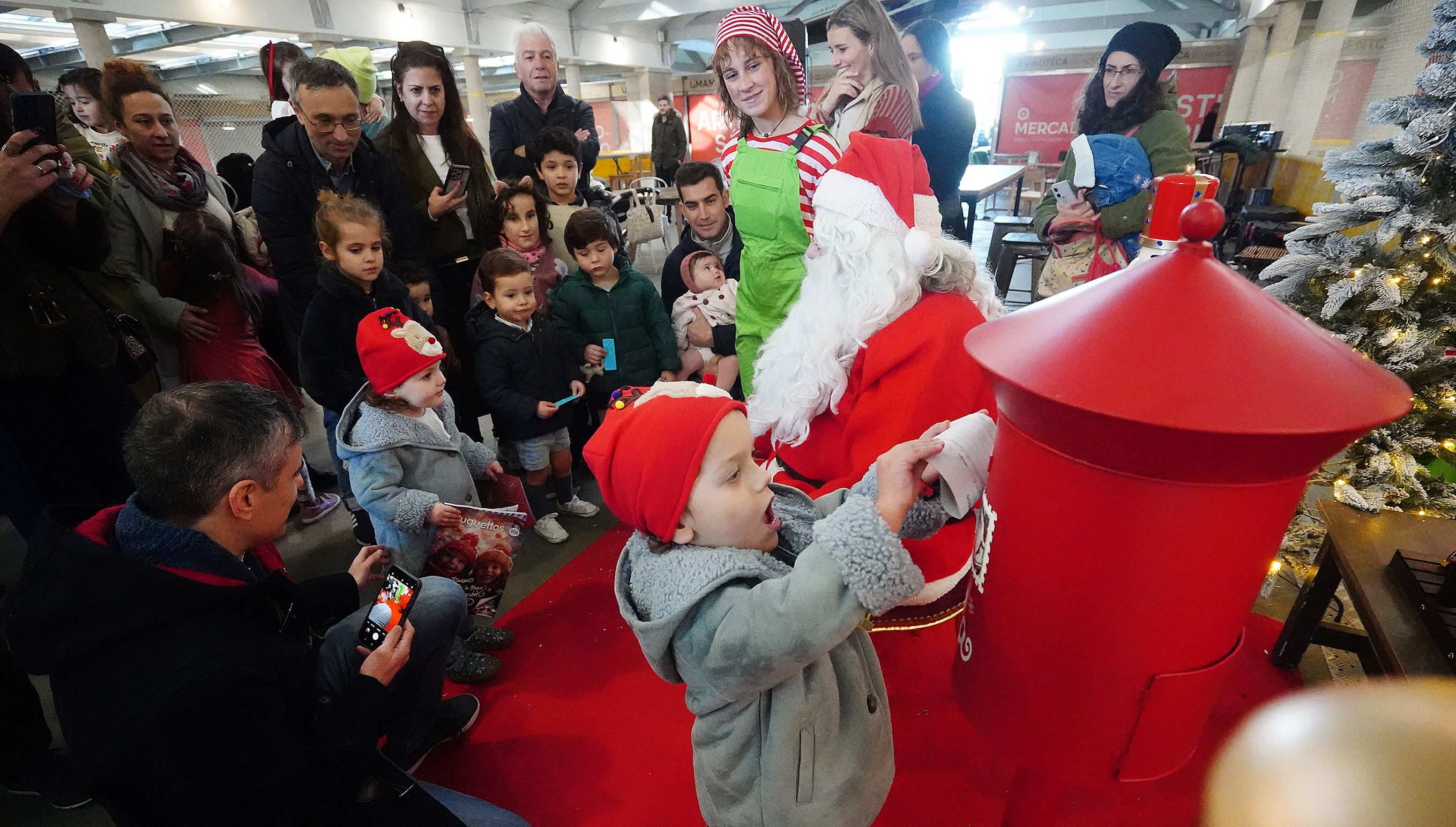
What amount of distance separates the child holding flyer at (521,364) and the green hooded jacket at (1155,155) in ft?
7.28

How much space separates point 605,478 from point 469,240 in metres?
2.51

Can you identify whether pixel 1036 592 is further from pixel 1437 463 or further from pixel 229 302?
pixel 229 302

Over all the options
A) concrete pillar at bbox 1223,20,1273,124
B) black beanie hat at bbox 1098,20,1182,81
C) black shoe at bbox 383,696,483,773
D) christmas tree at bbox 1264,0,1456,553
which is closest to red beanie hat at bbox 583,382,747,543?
black shoe at bbox 383,696,483,773

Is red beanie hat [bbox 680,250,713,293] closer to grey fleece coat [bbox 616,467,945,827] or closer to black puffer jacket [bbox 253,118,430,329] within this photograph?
black puffer jacket [bbox 253,118,430,329]

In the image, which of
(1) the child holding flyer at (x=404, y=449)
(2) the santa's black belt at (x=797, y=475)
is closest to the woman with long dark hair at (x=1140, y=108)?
(2) the santa's black belt at (x=797, y=475)

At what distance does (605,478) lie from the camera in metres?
1.03

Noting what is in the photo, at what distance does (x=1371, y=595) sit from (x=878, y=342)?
1.20 m

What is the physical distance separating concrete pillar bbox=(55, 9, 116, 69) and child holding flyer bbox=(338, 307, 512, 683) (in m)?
7.81

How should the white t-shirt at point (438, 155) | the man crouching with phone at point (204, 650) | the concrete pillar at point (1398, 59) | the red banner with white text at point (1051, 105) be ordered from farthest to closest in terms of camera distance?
the red banner with white text at point (1051, 105)
the concrete pillar at point (1398, 59)
the white t-shirt at point (438, 155)
the man crouching with phone at point (204, 650)

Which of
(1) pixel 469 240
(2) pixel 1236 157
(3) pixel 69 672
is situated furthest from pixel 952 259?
(2) pixel 1236 157

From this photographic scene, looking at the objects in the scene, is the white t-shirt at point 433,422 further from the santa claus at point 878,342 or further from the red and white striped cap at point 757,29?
the red and white striped cap at point 757,29

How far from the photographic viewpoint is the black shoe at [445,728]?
5.63ft

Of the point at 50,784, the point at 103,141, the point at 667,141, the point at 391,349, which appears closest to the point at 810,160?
the point at 391,349

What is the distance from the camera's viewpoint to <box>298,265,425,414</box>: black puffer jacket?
2188mm
